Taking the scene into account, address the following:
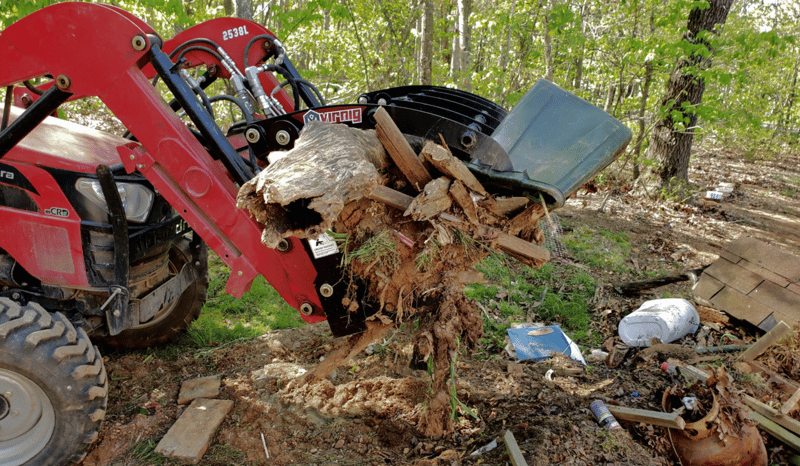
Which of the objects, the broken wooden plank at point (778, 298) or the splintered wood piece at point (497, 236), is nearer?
the splintered wood piece at point (497, 236)

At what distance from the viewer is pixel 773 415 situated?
10.6 feet

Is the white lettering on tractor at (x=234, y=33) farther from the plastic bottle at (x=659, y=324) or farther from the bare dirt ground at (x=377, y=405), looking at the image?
the plastic bottle at (x=659, y=324)

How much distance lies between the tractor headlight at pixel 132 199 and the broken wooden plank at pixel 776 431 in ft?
13.5

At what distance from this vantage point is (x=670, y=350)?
4.10 metres

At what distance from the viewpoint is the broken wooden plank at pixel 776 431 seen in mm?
3059

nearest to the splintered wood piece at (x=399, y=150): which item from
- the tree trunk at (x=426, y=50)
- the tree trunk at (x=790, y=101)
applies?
the tree trunk at (x=426, y=50)

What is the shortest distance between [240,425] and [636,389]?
2745 millimetres

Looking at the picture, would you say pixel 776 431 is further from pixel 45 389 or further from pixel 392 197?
pixel 45 389

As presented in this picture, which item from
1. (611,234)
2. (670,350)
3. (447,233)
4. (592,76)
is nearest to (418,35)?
(592,76)

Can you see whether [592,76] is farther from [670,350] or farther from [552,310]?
[670,350]

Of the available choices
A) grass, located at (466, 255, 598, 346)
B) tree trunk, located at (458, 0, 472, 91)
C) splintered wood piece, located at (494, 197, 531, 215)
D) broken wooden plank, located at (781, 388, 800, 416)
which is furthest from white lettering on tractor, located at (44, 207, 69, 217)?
tree trunk, located at (458, 0, 472, 91)

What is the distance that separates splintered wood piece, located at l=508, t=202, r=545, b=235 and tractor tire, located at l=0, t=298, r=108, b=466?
237 centimetres

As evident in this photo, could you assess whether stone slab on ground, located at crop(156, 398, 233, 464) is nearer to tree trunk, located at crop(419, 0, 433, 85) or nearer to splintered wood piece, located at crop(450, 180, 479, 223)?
splintered wood piece, located at crop(450, 180, 479, 223)

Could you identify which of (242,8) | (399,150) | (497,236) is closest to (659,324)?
(497,236)
